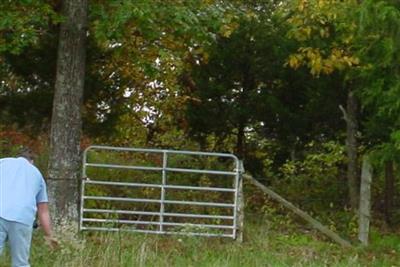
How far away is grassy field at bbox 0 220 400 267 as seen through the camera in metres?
10.3

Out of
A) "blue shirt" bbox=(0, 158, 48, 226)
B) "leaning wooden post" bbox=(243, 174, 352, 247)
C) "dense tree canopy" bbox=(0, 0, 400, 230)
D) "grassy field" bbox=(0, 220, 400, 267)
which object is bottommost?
"grassy field" bbox=(0, 220, 400, 267)

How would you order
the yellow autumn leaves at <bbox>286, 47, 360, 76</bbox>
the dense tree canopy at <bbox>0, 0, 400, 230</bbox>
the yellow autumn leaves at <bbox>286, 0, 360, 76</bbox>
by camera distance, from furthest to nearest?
the yellow autumn leaves at <bbox>286, 47, 360, 76</bbox>, the yellow autumn leaves at <bbox>286, 0, 360, 76</bbox>, the dense tree canopy at <bbox>0, 0, 400, 230</bbox>

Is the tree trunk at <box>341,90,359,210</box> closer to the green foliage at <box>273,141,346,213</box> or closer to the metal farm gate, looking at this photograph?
the green foliage at <box>273,141,346,213</box>

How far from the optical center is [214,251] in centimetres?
1219

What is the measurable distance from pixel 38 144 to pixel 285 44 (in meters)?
5.24

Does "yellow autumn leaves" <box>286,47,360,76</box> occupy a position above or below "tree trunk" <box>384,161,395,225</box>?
above

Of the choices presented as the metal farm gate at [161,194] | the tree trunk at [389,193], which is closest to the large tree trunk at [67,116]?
the metal farm gate at [161,194]

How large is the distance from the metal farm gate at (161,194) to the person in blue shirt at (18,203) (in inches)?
169

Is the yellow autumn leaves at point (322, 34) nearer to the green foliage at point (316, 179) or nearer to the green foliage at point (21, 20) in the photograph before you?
the green foliage at point (316, 179)

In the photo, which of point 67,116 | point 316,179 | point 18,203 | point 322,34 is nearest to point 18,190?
point 18,203

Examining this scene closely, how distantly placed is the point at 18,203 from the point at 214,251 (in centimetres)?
452

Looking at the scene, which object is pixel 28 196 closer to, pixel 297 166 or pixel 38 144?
pixel 38 144

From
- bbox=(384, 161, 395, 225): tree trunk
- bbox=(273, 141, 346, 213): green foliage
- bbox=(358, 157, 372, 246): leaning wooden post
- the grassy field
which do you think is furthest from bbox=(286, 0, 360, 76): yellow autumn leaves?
the grassy field

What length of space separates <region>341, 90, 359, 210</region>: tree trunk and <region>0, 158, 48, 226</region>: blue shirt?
8114 mm
